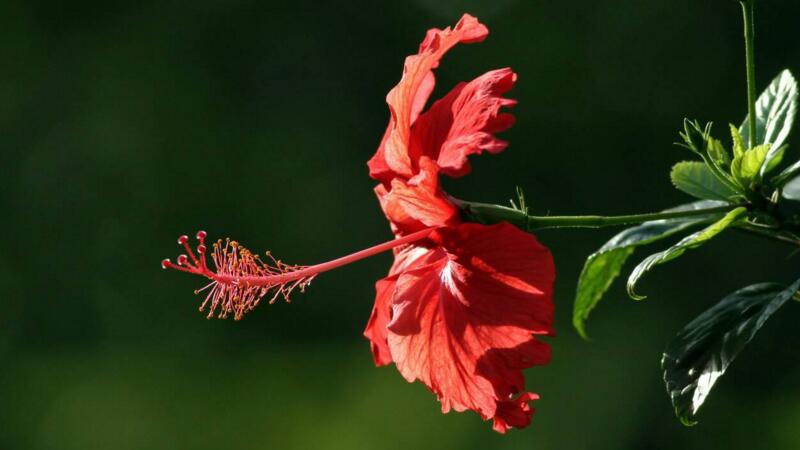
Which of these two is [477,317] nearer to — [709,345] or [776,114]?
[709,345]

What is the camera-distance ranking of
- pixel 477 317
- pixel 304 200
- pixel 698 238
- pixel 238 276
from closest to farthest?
pixel 698 238
pixel 477 317
pixel 238 276
pixel 304 200

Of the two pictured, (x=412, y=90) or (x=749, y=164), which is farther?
(x=412, y=90)

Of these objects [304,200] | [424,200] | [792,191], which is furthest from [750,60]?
[304,200]

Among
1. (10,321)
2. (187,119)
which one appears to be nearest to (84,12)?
(187,119)

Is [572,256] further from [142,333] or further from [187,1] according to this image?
[187,1]

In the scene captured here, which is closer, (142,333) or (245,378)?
(245,378)

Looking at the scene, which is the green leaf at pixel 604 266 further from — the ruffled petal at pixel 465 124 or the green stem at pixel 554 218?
the ruffled petal at pixel 465 124

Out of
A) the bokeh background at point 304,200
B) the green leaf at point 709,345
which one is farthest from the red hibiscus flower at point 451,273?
the bokeh background at point 304,200
